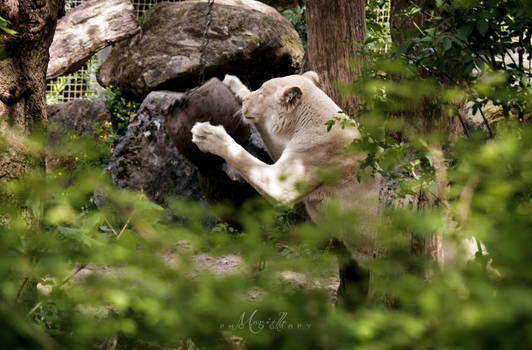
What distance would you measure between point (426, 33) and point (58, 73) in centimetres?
544

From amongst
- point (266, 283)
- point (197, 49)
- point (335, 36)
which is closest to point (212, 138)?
point (335, 36)

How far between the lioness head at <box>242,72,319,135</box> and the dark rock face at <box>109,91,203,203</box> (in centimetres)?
294

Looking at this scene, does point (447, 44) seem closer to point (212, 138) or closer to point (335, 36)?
point (212, 138)

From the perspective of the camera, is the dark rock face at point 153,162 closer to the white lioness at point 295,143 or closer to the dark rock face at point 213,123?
the dark rock face at point 213,123

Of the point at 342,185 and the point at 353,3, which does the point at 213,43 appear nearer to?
the point at 353,3

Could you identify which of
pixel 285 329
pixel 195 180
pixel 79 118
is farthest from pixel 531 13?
pixel 79 118

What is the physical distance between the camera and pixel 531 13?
4.27 feet

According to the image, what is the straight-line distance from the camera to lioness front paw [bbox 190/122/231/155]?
3.49m

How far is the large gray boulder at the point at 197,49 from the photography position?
7590 mm

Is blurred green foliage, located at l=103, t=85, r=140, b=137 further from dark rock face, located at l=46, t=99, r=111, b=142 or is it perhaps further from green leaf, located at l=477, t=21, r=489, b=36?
green leaf, located at l=477, t=21, r=489, b=36

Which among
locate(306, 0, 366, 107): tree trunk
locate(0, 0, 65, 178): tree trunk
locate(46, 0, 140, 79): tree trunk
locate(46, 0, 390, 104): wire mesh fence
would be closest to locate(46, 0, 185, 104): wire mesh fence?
locate(46, 0, 390, 104): wire mesh fence

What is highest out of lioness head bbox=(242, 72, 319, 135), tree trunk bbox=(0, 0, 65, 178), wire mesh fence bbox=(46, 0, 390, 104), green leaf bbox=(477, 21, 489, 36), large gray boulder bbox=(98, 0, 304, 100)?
green leaf bbox=(477, 21, 489, 36)

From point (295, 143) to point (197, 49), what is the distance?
4.60m

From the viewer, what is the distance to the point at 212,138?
3525 millimetres
